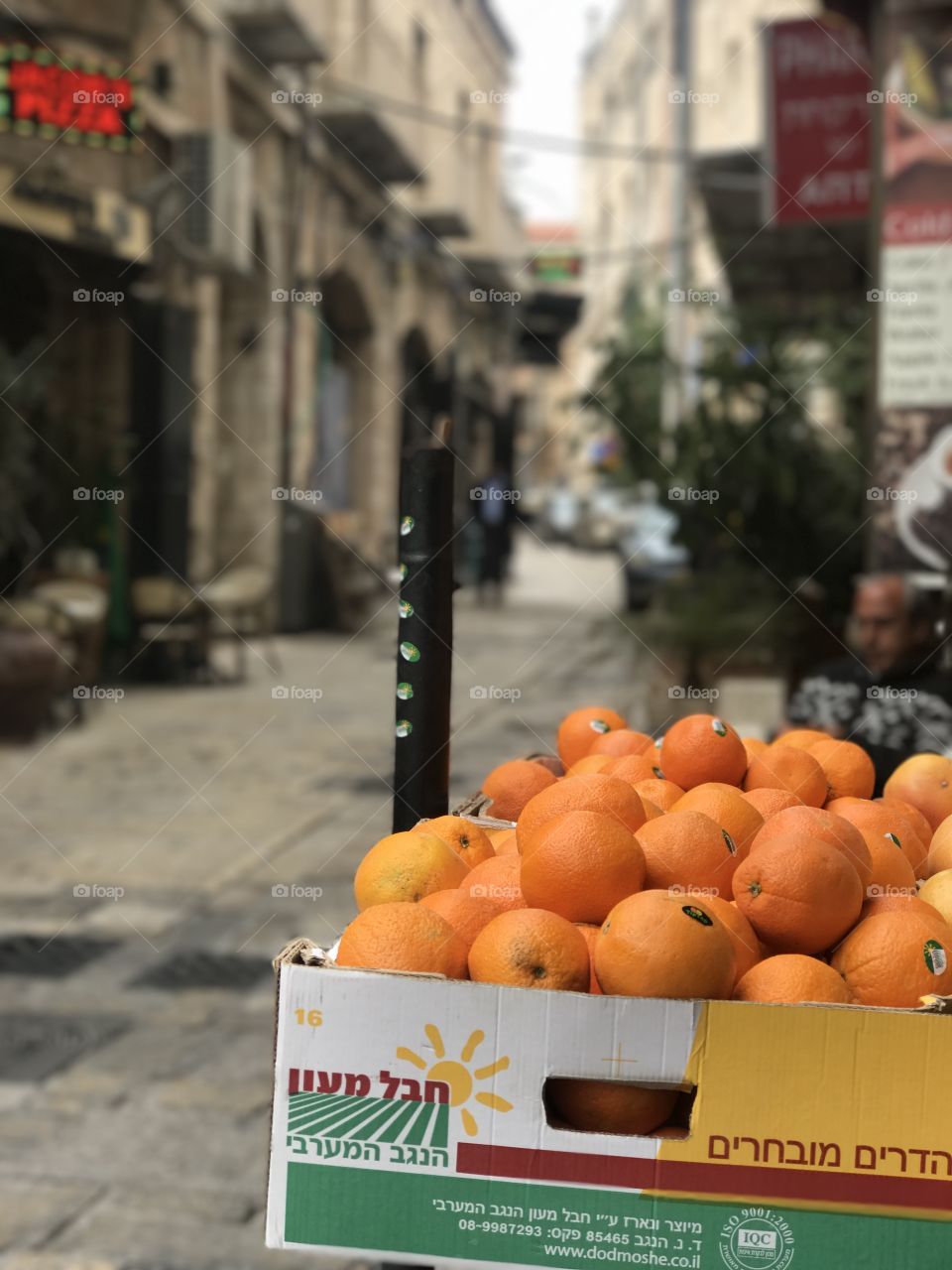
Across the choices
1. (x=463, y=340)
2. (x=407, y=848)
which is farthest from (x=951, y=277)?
(x=463, y=340)

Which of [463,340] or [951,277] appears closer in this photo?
[951,277]

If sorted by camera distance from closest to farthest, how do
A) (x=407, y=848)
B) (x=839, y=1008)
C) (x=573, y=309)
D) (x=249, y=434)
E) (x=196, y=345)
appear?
(x=839, y=1008) → (x=407, y=848) → (x=196, y=345) → (x=249, y=434) → (x=573, y=309)

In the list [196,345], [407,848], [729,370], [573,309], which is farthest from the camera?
[573,309]

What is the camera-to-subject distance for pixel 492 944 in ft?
4.94

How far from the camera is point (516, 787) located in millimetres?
2070

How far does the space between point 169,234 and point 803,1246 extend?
11.1 metres

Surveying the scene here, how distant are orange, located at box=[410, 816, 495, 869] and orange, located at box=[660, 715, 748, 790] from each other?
298mm

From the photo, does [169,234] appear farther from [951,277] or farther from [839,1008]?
[839,1008]
